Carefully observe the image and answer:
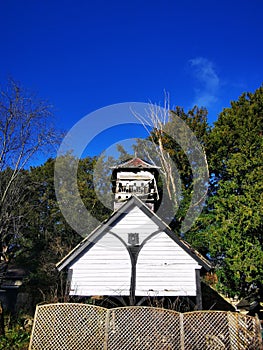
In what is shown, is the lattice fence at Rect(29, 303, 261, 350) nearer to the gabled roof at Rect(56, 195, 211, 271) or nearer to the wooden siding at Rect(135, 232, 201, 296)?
the wooden siding at Rect(135, 232, 201, 296)

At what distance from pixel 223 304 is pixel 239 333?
39.9 feet

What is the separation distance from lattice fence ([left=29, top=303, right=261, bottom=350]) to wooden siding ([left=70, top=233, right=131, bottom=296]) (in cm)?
438

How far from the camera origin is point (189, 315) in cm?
655

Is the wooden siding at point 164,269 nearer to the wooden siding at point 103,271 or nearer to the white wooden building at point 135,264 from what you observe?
the white wooden building at point 135,264

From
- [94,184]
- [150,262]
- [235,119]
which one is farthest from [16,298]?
[235,119]

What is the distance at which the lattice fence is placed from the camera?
21.1 feet

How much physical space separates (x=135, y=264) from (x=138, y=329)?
4603mm

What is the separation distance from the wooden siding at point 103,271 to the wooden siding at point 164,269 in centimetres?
55

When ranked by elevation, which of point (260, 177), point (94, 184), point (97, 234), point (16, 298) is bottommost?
point (16, 298)

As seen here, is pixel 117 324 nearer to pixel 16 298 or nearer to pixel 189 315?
pixel 189 315

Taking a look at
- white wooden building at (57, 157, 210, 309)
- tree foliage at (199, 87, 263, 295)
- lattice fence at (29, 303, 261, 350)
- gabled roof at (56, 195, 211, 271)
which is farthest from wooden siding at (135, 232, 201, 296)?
tree foliage at (199, 87, 263, 295)

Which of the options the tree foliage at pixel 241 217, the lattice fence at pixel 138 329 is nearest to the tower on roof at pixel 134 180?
the tree foliage at pixel 241 217

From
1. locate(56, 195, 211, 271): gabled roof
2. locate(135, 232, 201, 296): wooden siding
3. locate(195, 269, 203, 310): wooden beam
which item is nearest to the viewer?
locate(195, 269, 203, 310): wooden beam

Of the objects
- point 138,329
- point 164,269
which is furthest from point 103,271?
point 138,329
